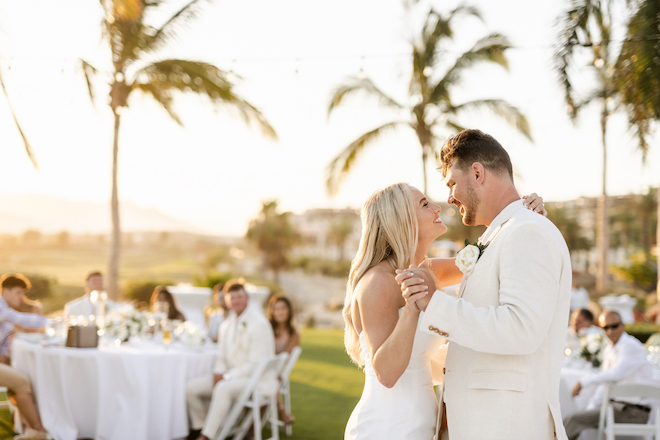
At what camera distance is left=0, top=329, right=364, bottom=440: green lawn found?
6949 millimetres

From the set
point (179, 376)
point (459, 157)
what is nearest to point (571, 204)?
point (179, 376)

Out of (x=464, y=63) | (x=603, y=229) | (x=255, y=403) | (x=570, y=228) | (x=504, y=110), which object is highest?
(x=464, y=63)

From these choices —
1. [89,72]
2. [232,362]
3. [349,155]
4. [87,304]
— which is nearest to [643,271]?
[349,155]

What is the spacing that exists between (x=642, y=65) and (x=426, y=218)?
5795 millimetres

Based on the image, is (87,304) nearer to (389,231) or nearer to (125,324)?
(125,324)

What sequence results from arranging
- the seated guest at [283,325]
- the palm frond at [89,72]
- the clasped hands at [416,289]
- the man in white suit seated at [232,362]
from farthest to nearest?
1. the palm frond at [89,72]
2. the seated guest at [283,325]
3. the man in white suit seated at [232,362]
4. the clasped hands at [416,289]

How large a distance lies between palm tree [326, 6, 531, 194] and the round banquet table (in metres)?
9.31

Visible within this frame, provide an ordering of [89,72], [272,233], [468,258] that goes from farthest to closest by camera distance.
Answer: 1. [272,233]
2. [89,72]
3. [468,258]

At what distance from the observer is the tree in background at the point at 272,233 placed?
43.3m

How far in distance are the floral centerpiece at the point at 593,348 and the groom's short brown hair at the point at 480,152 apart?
4.74 meters

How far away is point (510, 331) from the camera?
1959 mm

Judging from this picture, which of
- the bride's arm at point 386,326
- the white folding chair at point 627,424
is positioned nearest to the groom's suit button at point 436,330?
the bride's arm at point 386,326

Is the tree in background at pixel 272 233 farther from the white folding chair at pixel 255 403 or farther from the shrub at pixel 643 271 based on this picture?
the white folding chair at pixel 255 403

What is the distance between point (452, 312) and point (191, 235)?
42364mm
